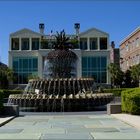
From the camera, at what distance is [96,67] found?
8906 cm

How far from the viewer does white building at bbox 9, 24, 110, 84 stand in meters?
87.9

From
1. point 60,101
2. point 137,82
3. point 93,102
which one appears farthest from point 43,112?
point 137,82

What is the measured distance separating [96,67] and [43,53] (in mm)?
11321

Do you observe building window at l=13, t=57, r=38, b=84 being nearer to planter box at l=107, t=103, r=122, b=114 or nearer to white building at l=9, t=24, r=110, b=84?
white building at l=9, t=24, r=110, b=84

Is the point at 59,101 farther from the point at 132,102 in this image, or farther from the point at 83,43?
the point at 83,43

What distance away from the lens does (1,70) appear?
80.1m

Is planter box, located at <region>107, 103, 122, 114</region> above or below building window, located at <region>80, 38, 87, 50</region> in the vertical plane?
below

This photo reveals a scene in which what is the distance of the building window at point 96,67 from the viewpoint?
88500 mm

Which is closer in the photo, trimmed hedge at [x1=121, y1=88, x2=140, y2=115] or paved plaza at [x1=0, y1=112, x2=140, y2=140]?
paved plaza at [x1=0, y1=112, x2=140, y2=140]

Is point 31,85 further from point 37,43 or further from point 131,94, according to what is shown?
point 37,43

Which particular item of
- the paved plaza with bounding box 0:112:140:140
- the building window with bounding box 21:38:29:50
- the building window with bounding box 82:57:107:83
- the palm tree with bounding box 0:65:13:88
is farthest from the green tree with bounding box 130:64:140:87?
the paved plaza with bounding box 0:112:140:140

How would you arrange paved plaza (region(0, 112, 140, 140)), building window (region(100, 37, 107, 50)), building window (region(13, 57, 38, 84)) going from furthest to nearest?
building window (region(100, 37, 107, 50)) → building window (region(13, 57, 38, 84)) → paved plaza (region(0, 112, 140, 140))

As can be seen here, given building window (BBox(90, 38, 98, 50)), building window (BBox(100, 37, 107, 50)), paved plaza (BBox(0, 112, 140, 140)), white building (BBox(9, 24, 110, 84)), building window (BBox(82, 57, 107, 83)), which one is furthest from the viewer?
building window (BBox(90, 38, 98, 50))

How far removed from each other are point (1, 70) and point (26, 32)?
13966mm
